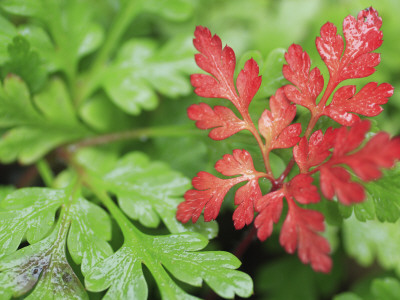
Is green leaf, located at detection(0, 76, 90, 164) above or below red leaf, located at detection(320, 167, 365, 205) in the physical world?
above

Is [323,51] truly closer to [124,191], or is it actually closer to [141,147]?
[124,191]

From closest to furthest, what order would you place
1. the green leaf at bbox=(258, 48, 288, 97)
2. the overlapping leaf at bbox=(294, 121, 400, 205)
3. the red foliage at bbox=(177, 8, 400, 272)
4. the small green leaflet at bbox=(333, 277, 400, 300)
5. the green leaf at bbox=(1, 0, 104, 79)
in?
the overlapping leaf at bbox=(294, 121, 400, 205) < the red foliage at bbox=(177, 8, 400, 272) < the green leaf at bbox=(258, 48, 288, 97) < the small green leaflet at bbox=(333, 277, 400, 300) < the green leaf at bbox=(1, 0, 104, 79)

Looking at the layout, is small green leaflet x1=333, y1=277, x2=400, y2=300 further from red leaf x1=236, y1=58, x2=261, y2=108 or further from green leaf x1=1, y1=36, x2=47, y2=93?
green leaf x1=1, y1=36, x2=47, y2=93

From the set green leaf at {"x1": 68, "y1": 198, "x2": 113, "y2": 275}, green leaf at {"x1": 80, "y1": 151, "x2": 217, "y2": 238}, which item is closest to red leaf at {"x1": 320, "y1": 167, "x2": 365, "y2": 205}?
green leaf at {"x1": 80, "y1": 151, "x2": 217, "y2": 238}

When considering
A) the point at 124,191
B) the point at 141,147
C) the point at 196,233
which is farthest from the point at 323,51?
the point at 141,147

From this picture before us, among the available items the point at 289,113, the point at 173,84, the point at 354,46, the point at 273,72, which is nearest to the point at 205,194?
the point at 289,113
